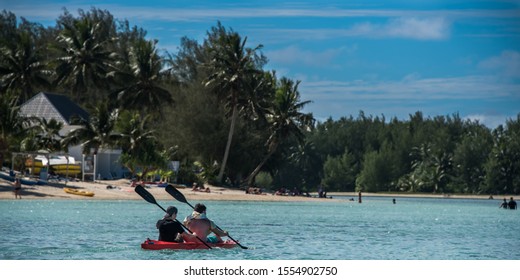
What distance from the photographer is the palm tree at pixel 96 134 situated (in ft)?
217

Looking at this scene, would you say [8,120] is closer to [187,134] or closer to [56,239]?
[187,134]

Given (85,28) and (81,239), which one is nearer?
(81,239)

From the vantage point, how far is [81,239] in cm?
3091

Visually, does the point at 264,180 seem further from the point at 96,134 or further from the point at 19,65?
the point at 96,134

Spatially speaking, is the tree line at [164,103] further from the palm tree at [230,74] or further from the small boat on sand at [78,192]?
the small boat on sand at [78,192]

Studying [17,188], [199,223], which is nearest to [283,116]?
[17,188]

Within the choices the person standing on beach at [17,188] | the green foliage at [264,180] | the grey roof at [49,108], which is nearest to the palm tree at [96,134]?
the grey roof at [49,108]

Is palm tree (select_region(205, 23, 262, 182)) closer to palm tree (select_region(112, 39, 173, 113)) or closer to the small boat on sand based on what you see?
palm tree (select_region(112, 39, 173, 113))

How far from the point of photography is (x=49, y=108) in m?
73.8

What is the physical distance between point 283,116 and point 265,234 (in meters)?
45.8
